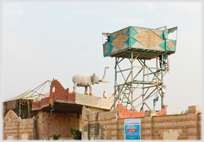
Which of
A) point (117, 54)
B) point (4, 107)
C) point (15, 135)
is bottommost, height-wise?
point (15, 135)

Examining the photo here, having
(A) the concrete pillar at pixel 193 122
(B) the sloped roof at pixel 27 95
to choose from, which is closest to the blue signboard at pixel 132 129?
(A) the concrete pillar at pixel 193 122

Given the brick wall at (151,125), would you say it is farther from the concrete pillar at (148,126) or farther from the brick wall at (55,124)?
the brick wall at (55,124)

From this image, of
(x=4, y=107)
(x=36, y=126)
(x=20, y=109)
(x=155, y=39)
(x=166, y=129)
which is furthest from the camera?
(x=4, y=107)

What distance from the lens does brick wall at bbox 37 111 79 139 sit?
3481cm

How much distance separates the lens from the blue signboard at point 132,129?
866 inches

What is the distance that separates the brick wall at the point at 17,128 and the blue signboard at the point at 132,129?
46.9ft

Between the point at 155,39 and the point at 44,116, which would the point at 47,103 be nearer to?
the point at 44,116

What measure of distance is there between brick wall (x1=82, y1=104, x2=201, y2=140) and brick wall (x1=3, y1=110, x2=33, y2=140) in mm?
8586

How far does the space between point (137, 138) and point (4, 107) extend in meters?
27.5

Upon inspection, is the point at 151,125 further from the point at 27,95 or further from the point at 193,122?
the point at 27,95

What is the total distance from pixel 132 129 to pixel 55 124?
1508cm

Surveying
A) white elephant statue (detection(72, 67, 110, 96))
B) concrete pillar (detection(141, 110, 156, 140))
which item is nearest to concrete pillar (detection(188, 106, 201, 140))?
concrete pillar (detection(141, 110, 156, 140))

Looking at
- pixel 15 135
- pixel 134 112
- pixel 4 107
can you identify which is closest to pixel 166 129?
pixel 134 112

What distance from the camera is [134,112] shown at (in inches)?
1022
